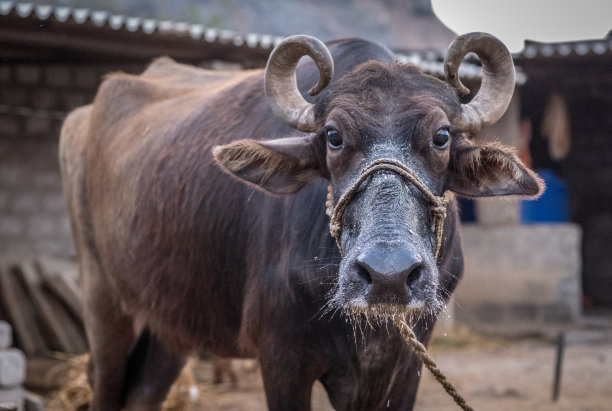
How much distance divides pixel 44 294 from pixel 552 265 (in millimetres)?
5315

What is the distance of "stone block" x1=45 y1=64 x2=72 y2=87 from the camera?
7148mm

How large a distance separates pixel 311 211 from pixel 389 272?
744mm

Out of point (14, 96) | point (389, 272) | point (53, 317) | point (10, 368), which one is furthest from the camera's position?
point (14, 96)

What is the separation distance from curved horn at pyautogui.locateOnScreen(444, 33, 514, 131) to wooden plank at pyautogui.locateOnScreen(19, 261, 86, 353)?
4.76 meters

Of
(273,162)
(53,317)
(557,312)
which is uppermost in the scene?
(273,162)

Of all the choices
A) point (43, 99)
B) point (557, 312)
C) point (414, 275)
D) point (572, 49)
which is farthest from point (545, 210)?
point (414, 275)

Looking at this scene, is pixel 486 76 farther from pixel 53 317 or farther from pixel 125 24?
pixel 53 317

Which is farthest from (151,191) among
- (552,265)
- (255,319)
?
(552,265)

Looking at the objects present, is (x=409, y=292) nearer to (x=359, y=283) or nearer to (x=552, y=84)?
(x=359, y=283)

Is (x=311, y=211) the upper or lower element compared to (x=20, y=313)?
upper

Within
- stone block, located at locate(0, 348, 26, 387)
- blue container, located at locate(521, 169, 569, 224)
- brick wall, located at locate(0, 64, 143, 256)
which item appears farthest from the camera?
blue container, located at locate(521, 169, 569, 224)

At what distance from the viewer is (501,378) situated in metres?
6.43

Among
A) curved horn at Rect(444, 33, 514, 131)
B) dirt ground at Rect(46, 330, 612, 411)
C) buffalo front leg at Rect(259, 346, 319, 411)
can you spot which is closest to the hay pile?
dirt ground at Rect(46, 330, 612, 411)

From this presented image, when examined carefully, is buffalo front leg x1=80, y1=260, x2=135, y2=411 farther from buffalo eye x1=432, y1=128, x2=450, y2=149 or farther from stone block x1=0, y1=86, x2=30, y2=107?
stone block x1=0, y1=86, x2=30, y2=107
